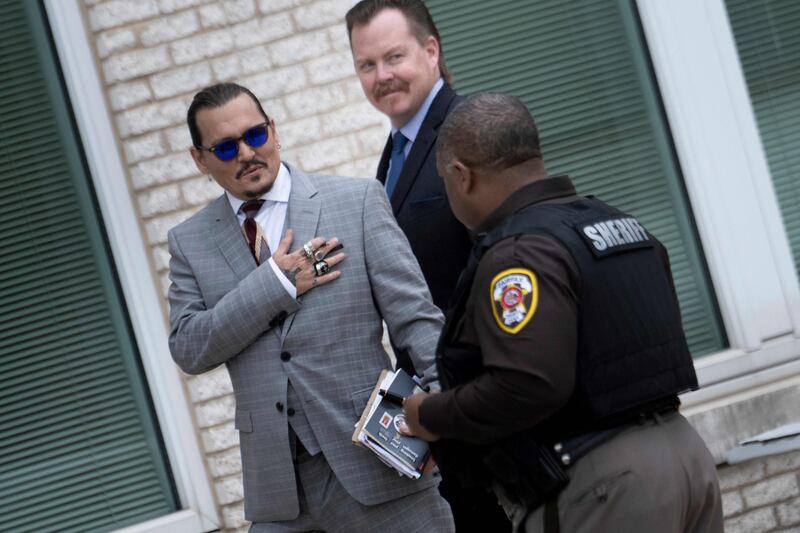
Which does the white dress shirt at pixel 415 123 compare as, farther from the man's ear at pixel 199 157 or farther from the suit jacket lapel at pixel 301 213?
the man's ear at pixel 199 157

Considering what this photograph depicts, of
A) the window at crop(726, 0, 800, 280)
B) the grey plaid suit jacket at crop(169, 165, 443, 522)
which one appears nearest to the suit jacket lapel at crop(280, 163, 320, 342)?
the grey plaid suit jacket at crop(169, 165, 443, 522)

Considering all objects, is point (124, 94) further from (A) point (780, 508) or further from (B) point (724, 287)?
(A) point (780, 508)

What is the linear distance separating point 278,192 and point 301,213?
0.33 ft

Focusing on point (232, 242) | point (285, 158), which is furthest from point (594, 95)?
point (232, 242)

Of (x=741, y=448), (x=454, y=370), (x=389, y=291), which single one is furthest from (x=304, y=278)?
(x=741, y=448)

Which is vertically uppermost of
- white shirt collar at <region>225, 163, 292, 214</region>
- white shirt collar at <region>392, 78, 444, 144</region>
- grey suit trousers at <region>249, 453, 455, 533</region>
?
white shirt collar at <region>392, 78, 444, 144</region>

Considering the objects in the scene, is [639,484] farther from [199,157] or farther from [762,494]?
[762,494]

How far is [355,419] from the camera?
339cm

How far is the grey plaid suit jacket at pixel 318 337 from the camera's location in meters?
3.36

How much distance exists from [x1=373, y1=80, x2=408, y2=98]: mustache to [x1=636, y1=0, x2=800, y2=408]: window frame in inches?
100

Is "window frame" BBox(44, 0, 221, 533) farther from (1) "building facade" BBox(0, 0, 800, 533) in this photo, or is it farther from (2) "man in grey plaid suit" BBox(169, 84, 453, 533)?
(2) "man in grey plaid suit" BBox(169, 84, 453, 533)

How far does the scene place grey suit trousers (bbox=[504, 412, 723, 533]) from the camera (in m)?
2.56

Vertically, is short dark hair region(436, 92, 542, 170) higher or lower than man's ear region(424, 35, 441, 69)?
lower

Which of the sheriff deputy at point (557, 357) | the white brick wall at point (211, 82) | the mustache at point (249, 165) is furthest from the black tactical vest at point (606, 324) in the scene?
the white brick wall at point (211, 82)
